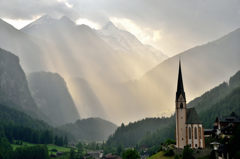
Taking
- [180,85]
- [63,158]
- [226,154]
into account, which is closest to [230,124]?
[180,85]

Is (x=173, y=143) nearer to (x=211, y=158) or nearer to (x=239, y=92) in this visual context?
(x=211, y=158)

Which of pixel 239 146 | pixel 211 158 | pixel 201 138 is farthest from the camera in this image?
pixel 201 138

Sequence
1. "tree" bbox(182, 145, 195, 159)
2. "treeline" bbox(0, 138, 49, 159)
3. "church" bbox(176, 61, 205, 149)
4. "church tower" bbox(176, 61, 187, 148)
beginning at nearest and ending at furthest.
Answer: "tree" bbox(182, 145, 195, 159), "church" bbox(176, 61, 205, 149), "church tower" bbox(176, 61, 187, 148), "treeline" bbox(0, 138, 49, 159)

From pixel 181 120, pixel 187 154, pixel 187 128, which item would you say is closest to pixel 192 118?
pixel 181 120

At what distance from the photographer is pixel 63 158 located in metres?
181

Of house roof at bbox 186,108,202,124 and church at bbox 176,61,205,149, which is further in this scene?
house roof at bbox 186,108,202,124

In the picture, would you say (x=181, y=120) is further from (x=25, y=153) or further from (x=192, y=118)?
(x=25, y=153)

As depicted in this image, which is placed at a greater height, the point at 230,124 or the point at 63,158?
the point at 230,124

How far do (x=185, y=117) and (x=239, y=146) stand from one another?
35.1m

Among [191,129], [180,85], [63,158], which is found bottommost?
[63,158]

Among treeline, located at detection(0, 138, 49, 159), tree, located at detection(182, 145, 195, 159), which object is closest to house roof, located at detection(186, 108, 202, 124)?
tree, located at detection(182, 145, 195, 159)

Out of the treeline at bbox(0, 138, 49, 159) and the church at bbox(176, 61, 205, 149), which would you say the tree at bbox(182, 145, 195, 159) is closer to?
the church at bbox(176, 61, 205, 149)

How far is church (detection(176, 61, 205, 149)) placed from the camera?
106 metres

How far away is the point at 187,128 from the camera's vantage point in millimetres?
106688
